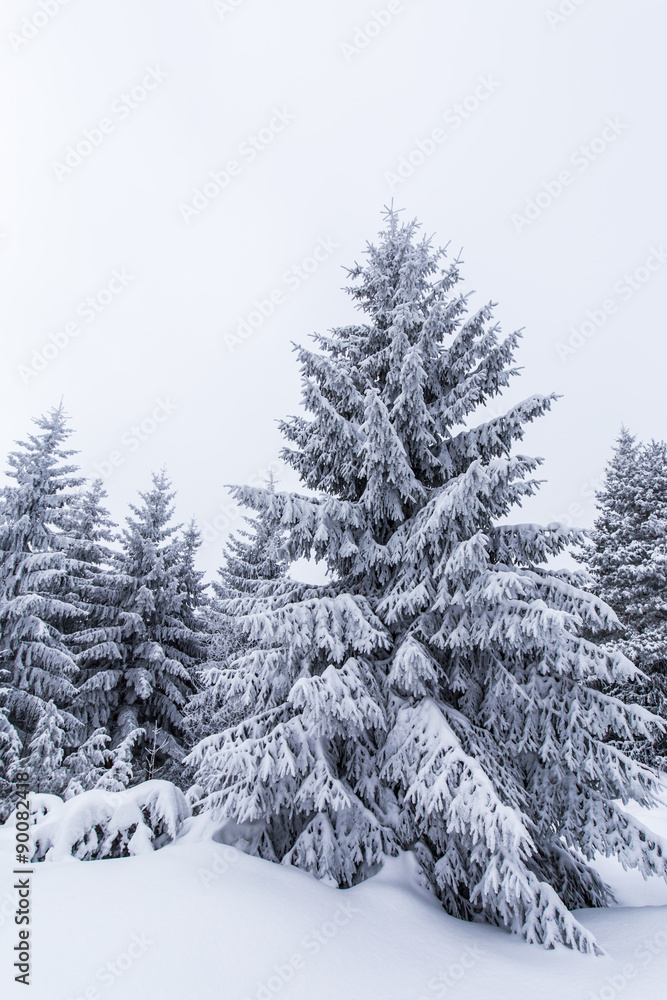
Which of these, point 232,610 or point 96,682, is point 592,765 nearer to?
point 232,610

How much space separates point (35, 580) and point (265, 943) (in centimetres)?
1215

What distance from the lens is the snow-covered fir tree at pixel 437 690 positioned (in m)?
5.12

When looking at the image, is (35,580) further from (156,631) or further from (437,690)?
(437,690)

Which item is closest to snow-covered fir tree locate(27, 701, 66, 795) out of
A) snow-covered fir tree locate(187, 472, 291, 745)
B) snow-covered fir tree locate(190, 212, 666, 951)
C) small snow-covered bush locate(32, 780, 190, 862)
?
snow-covered fir tree locate(187, 472, 291, 745)

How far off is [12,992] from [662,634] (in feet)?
63.8

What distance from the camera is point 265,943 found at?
148 inches

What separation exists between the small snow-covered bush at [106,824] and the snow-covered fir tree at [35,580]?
28.4ft

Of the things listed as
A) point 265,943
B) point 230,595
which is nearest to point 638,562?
point 230,595

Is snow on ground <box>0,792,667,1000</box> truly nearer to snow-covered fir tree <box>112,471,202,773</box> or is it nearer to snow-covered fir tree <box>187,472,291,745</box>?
snow-covered fir tree <box>187,472,291,745</box>

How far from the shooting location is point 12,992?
9.43 feet

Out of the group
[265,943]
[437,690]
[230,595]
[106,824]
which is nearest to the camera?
[265,943]

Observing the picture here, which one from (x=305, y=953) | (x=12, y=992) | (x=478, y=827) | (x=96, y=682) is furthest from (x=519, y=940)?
(x=96, y=682)

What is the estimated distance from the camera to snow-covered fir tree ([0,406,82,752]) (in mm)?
13000

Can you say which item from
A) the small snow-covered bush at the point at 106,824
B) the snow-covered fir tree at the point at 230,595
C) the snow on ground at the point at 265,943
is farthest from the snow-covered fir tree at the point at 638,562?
the small snow-covered bush at the point at 106,824
